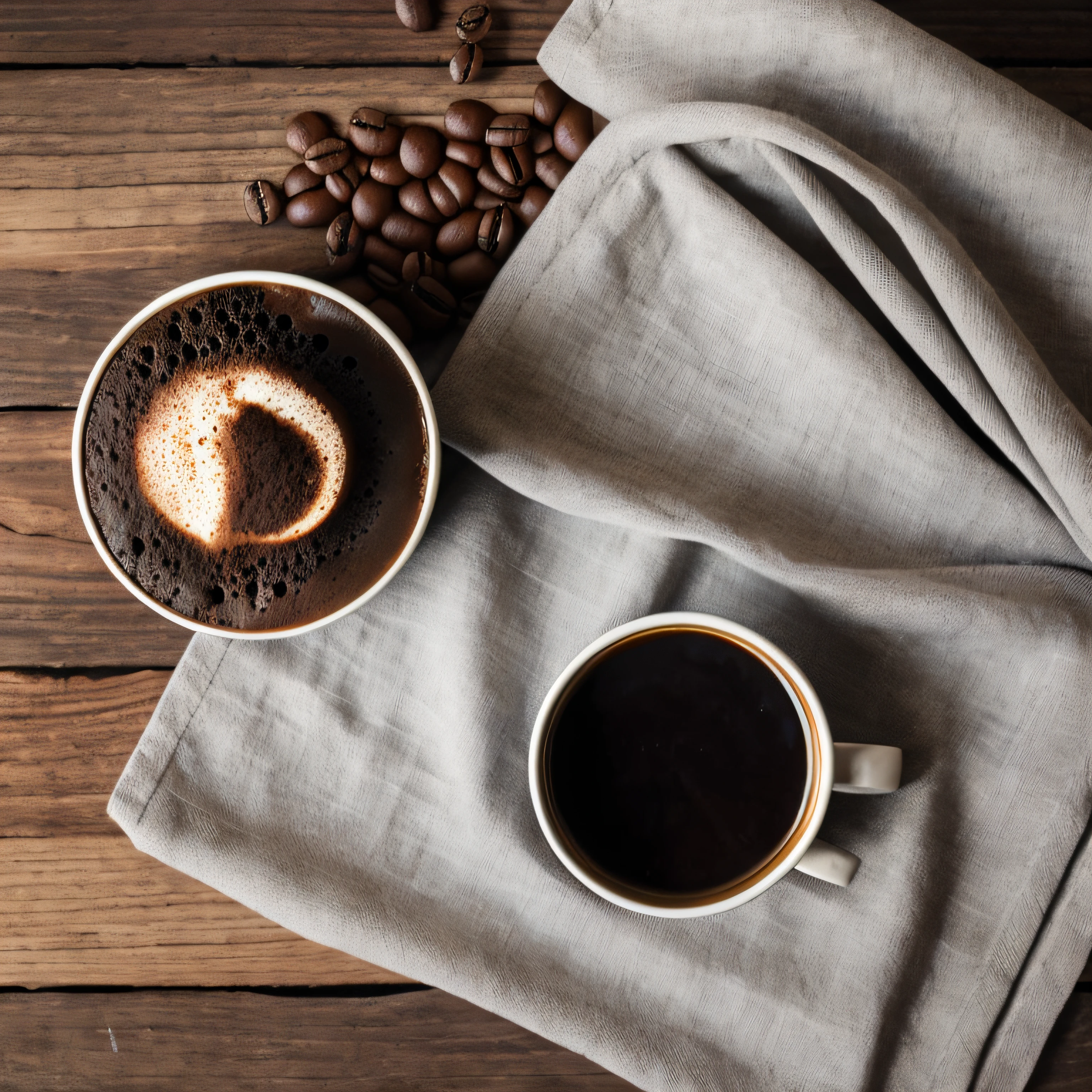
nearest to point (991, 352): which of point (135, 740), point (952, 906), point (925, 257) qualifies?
point (925, 257)

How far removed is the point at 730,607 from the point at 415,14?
0.59m

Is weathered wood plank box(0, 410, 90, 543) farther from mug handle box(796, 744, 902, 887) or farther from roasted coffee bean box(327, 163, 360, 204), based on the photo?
mug handle box(796, 744, 902, 887)

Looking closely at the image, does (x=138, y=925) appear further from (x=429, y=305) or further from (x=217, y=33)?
(x=217, y=33)

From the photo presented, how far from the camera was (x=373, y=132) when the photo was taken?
733mm

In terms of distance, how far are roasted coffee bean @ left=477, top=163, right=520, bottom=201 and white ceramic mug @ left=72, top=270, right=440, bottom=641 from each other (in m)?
0.22

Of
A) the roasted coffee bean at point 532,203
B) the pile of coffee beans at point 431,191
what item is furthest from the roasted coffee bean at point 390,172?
the roasted coffee bean at point 532,203

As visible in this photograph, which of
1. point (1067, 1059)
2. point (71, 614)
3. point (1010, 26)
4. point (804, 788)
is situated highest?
point (1010, 26)

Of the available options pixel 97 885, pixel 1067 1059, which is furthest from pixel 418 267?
pixel 1067 1059

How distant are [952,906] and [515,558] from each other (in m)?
0.48

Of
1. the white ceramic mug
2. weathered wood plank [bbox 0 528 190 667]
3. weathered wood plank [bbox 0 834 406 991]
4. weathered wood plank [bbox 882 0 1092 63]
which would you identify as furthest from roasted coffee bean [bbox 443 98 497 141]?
weathered wood plank [bbox 0 834 406 991]

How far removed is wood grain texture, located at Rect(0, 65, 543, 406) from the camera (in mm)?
750

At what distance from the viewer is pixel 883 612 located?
667 millimetres

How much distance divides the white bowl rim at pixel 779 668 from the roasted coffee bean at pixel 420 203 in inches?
15.7

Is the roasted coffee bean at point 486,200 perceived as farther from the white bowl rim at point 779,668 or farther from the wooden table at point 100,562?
the white bowl rim at point 779,668
